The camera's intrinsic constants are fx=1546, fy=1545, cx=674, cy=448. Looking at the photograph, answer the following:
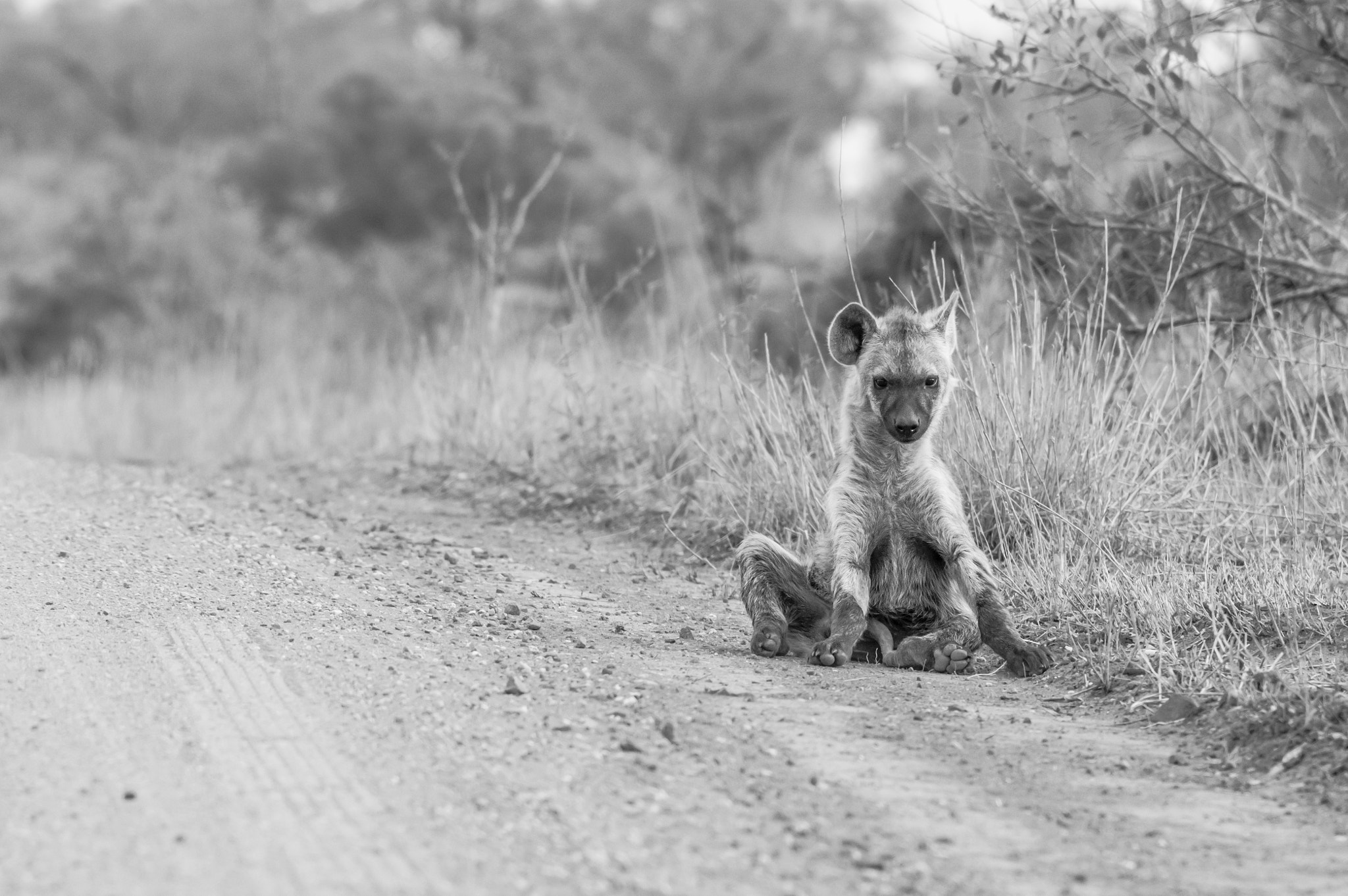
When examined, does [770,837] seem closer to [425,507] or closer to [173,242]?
[425,507]

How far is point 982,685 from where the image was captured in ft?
15.9

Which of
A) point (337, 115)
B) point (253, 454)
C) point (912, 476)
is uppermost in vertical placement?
point (337, 115)

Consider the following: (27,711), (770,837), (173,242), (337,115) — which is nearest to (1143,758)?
(770,837)

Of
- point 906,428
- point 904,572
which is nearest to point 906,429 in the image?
point 906,428

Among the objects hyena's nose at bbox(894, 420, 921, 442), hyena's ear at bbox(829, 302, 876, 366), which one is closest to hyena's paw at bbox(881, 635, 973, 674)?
hyena's nose at bbox(894, 420, 921, 442)

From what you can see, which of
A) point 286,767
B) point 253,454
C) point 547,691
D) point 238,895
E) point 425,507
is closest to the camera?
point 238,895

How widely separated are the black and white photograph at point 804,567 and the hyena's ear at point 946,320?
0.04 ft

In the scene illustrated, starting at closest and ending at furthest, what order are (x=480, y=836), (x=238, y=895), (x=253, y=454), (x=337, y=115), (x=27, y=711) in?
(x=238, y=895) → (x=480, y=836) → (x=27, y=711) → (x=253, y=454) → (x=337, y=115)

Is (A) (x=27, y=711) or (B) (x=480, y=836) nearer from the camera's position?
(B) (x=480, y=836)

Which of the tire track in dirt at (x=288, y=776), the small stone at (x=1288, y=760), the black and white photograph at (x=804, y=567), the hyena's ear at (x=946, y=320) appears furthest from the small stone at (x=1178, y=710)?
the tire track in dirt at (x=288, y=776)

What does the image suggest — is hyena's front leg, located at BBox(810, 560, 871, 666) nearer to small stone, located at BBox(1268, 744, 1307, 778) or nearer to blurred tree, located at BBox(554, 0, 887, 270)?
small stone, located at BBox(1268, 744, 1307, 778)

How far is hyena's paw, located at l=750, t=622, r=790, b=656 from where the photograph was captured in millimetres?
5094

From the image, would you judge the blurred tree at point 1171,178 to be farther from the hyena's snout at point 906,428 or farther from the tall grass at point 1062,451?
the hyena's snout at point 906,428

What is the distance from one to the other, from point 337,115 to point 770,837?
23860 millimetres
